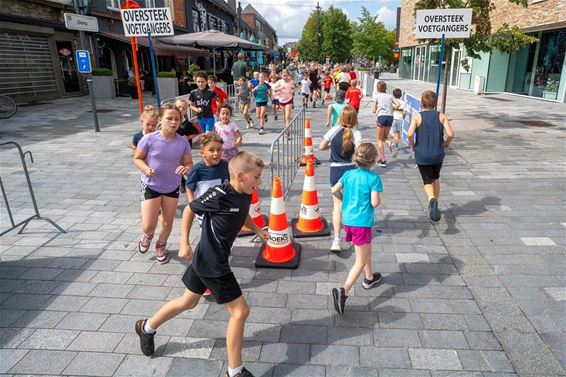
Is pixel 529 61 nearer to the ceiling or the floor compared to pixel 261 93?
nearer to the ceiling

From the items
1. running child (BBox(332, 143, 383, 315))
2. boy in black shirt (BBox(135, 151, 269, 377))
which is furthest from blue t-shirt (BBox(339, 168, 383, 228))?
boy in black shirt (BBox(135, 151, 269, 377))

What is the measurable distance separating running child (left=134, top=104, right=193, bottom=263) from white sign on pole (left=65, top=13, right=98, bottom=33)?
29.3ft

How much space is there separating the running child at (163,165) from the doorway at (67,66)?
20.2 metres

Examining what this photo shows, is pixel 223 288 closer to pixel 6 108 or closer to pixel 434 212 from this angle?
pixel 434 212

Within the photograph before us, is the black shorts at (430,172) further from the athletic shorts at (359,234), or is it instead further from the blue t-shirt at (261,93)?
the blue t-shirt at (261,93)

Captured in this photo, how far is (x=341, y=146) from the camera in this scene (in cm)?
453

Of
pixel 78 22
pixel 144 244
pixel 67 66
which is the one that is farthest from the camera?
pixel 67 66

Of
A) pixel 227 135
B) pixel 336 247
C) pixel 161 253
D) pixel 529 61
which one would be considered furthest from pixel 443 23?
pixel 529 61

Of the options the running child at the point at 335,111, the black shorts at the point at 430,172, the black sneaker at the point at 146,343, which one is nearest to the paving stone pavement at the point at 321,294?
the black sneaker at the point at 146,343

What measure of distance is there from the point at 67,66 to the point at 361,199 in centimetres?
2266

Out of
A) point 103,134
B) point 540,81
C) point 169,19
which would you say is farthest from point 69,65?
point 540,81

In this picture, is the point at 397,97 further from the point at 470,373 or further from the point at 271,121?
the point at 470,373

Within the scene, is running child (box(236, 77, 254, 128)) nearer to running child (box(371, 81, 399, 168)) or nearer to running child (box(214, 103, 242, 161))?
running child (box(371, 81, 399, 168))

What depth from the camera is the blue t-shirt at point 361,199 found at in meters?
3.45
